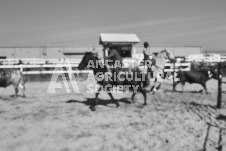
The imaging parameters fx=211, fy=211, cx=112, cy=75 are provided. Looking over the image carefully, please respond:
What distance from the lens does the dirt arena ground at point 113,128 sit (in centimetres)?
426

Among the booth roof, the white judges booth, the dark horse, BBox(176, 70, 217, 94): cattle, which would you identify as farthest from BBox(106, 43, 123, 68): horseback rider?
the booth roof

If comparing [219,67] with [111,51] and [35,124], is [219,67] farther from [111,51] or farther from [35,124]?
[35,124]

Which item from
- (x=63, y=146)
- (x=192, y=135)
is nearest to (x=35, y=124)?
(x=63, y=146)

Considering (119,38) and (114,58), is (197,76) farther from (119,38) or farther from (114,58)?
(119,38)

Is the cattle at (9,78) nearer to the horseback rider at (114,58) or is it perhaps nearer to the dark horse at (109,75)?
the dark horse at (109,75)

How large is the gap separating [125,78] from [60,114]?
8.38ft

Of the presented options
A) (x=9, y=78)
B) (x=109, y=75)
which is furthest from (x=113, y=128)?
(x=9, y=78)

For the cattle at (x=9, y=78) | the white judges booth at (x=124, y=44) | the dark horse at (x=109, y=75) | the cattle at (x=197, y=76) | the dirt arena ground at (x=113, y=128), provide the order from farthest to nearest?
the white judges booth at (x=124, y=44), the cattle at (x=197, y=76), the cattle at (x=9, y=78), the dark horse at (x=109, y=75), the dirt arena ground at (x=113, y=128)

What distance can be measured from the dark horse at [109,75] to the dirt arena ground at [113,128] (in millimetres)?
769

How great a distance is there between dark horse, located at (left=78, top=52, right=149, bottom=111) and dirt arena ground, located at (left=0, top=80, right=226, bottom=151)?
77cm

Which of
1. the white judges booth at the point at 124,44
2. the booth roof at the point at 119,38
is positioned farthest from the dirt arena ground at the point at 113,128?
the booth roof at the point at 119,38

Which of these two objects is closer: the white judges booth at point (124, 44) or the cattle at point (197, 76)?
the cattle at point (197, 76)

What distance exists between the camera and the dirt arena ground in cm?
426

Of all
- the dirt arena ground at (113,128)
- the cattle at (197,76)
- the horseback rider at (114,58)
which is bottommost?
the dirt arena ground at (113,128)
